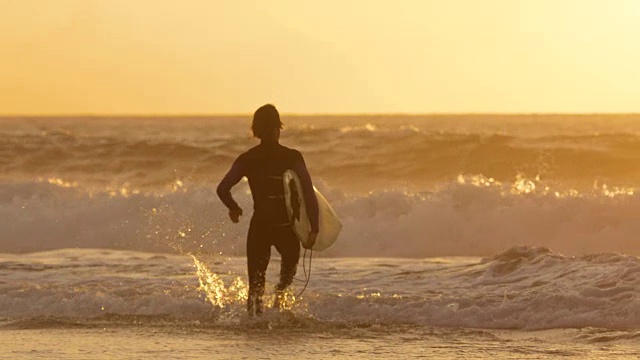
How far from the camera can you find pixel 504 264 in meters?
12.3

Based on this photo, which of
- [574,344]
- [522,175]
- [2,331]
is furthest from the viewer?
[522,175]

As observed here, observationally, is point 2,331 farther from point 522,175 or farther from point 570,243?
point 522,175

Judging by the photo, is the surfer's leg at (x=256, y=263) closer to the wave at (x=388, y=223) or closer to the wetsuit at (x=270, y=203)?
the wetsuit at (x=270, y=203)

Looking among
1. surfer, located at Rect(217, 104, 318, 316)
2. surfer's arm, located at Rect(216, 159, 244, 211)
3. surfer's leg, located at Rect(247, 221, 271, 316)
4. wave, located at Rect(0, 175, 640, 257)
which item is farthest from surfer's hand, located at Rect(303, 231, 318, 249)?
wave, located at Rect(0, 175, 640, 257)

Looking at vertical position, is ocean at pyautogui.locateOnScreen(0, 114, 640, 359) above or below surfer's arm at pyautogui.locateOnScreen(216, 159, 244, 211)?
below

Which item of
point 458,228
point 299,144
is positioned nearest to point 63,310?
point 458,228

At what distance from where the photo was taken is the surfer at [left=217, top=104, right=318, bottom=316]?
Result: 32.3ft

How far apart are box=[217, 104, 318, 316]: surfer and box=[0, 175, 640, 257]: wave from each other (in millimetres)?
7996

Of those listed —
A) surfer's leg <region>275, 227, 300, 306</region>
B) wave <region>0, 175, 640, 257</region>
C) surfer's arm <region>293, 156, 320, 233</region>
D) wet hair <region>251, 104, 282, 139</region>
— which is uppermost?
wet hair <region>251, 104, 282, 139</region>

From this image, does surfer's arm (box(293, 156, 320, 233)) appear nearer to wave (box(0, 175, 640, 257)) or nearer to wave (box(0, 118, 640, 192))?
wave (box(0, 175, 640, 257))

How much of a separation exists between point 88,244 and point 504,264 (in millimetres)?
9114

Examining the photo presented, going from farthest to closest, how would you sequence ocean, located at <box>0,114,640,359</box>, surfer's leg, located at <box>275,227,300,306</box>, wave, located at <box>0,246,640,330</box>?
wave, located at <box>0,246,640,330</box>
surfer's leg, located at <box>275,227,300,306</box>
ocean, located at <box>0,114,640,359</box>

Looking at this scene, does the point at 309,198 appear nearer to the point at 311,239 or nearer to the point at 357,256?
the point at 311,239

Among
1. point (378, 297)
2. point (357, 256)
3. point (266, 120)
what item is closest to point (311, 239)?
point (266, 120)
